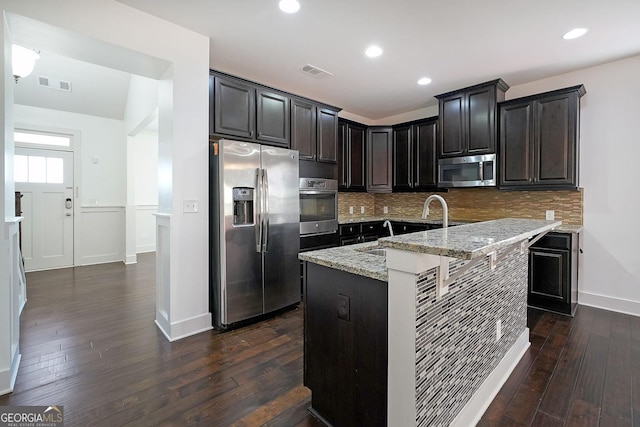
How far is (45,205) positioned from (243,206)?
14.9 feet

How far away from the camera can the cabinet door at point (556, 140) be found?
324 centimetres

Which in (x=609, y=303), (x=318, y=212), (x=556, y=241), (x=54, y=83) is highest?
(x=54, y=83)

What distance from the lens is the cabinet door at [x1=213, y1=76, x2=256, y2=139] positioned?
3021 mm

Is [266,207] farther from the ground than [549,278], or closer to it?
farther from the ground

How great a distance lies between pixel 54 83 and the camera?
466 centimetres

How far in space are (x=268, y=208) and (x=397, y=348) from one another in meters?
2.09

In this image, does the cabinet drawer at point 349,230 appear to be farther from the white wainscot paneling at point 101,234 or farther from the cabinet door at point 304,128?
the white wainscot paneling at point 101,234

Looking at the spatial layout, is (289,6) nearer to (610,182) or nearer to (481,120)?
(481,120)

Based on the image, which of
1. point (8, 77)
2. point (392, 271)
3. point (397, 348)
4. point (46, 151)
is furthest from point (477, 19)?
point (46, 151)

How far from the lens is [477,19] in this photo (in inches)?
95.4

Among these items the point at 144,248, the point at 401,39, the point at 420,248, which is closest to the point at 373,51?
the point at 401,39

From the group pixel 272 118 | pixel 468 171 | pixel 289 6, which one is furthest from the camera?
pixel 468 171

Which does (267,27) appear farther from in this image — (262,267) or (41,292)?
(41,292)

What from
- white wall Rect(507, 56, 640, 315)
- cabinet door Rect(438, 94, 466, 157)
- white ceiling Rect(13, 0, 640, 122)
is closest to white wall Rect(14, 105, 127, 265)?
white ceiling Rect(13, 0, 640, 122)
